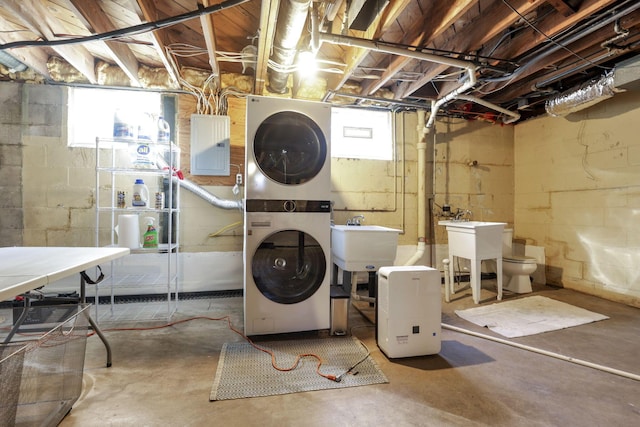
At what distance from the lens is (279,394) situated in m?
1.52

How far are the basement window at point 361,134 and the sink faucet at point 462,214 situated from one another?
121cm

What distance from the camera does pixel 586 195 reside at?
3.42m

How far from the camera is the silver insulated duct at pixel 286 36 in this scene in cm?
180

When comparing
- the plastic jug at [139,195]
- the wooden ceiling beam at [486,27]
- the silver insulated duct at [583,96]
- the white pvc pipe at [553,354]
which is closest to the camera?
the white pvc pipe at [553,354]

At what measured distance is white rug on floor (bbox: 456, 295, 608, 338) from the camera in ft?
7.86

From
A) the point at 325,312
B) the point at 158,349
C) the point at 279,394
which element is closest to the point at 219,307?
the point at 158,349

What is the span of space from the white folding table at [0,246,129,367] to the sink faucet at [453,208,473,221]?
3.76m

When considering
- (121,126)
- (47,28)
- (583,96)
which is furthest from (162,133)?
(583,96)

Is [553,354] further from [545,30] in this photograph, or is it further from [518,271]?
[545,30]

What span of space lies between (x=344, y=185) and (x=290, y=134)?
1.45m

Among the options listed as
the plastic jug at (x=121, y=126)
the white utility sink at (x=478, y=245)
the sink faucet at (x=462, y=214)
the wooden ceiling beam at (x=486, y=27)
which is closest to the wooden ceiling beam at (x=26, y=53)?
the plastic jug at (x=121, y=126)

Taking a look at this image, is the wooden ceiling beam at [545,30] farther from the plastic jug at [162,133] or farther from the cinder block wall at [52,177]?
the cinder block wall at [52,177]

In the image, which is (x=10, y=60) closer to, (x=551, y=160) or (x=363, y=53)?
(x=363, y=53)

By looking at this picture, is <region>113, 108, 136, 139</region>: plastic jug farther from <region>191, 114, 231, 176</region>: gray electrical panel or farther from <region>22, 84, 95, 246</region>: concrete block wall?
<region>22, 84, 95, 246</region>: concrete block wall
